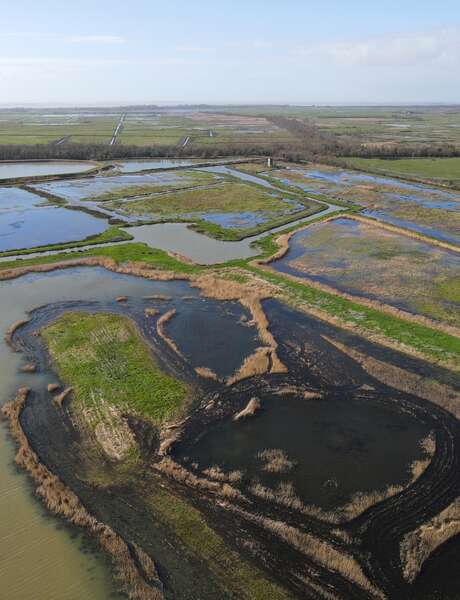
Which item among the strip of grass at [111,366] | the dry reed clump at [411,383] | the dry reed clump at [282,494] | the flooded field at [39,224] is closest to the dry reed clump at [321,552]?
the dry reed clump at [282,494]

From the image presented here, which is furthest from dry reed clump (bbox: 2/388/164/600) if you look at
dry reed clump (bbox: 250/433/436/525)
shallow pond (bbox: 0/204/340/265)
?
shallow pond (bbox: 0/204/340/265)

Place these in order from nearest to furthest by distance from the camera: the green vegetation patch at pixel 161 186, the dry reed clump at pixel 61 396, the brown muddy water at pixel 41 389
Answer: the brown muddy water at pixel 41 389
the dry reed clump at pixel 61 396
the green vegetation patch at pixel 161 186

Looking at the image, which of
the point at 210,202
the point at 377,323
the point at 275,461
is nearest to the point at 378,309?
the point at 377,323

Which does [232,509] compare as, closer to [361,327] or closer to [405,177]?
[361,327]

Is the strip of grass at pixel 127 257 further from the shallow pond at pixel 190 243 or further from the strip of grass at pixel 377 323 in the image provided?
the strip of grass at pixel 377 323

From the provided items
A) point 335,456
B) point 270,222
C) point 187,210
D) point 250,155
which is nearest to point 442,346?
point 335,456

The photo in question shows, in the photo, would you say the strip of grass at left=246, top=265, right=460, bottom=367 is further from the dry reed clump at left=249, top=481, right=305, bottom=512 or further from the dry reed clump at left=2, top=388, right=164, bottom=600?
the dry reed clump at left=2, top=388, right=164, bottom=600

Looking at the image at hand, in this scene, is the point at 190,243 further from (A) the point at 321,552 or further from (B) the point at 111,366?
(A) the point at 321,552

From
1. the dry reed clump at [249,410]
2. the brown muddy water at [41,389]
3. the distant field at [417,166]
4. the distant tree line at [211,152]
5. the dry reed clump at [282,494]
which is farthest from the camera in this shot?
the distant tree line at [211,152]
